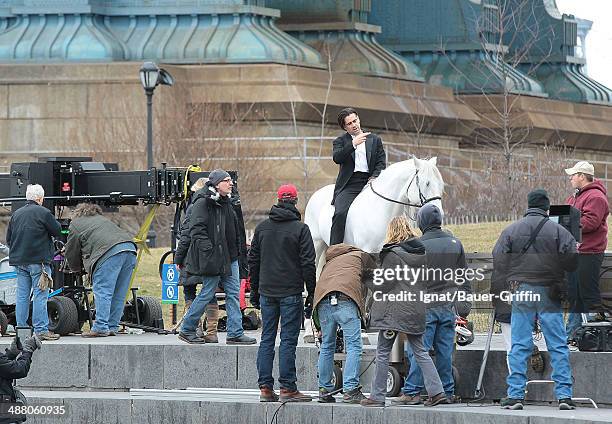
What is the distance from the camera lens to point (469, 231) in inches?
1603

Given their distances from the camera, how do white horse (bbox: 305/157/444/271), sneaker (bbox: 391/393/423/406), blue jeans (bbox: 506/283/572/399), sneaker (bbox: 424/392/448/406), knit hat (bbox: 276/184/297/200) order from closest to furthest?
blue jeans (bbox: 506/283/572/399) < sneaker (bbox: 424/392/448/406) < sneaker (bbox: 391/393/423/406) < knit hat (bbox: 276/184/297/200) < white horse (bbox: 305/157/444/271)

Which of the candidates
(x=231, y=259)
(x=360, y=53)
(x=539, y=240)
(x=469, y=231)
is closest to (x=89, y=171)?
(x=231, y=259)

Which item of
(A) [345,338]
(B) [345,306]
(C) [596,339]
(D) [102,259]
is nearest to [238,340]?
(D) [102,259]

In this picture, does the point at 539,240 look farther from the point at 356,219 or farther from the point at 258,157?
the point at 258,157

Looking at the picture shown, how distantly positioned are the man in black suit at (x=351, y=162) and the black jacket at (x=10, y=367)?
4.52 meters

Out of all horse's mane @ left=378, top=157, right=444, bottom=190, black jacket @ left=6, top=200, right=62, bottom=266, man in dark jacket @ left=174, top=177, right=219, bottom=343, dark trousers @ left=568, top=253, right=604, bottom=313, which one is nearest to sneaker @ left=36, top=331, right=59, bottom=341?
black jacket @ left=6, top=200, right=62, bottom=266

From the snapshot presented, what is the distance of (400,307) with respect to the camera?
70.7 ft

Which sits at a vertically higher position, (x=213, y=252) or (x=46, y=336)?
(x=213, y=252)

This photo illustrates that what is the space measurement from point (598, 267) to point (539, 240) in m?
1.69

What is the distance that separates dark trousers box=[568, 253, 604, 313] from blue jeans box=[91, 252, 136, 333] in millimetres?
6528

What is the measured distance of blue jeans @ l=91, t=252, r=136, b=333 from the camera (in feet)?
88.9

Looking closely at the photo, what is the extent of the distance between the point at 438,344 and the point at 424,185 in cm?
272

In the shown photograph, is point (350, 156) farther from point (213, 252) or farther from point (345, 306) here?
point (345, 306)

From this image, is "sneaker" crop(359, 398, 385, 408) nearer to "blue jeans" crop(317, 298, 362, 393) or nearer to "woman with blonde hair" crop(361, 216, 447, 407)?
"woman with blonde hair" crop(361, 216, 447, 407)
